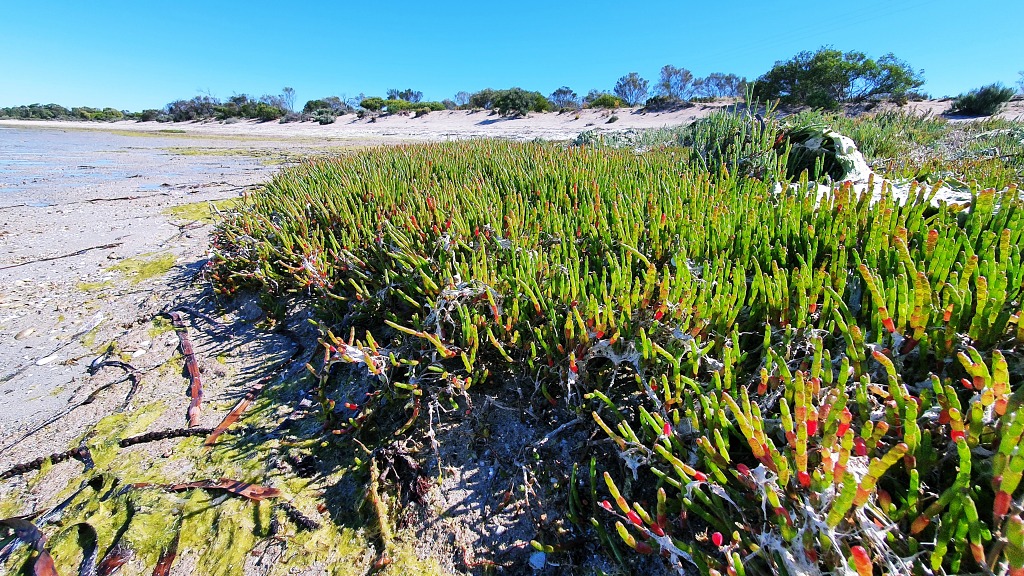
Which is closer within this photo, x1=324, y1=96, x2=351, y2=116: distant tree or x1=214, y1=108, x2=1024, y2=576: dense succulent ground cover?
x1=214, y1=108, x2=1024, y2=576: dense succulent ground cover

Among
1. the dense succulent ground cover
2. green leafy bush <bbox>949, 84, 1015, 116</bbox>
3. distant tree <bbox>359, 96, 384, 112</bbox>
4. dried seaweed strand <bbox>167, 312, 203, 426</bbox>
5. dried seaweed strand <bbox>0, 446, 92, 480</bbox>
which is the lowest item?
dried seaweed strand <bbox>0, 446, 92, 480</bbox>

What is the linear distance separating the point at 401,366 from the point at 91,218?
25.1 feet

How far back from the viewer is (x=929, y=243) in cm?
175

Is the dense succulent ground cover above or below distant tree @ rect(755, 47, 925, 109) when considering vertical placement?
below

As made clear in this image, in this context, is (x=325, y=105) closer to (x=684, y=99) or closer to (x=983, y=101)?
(x=684, y=99)

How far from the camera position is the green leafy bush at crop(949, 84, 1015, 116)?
710 inches

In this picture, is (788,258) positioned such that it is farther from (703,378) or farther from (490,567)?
(490,567)

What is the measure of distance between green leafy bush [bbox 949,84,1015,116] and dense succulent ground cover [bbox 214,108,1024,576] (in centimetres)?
2413

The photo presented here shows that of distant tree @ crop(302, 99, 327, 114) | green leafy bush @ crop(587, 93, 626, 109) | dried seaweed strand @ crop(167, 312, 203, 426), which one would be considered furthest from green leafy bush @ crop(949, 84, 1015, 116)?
distant tree @ crop(302, 99, 327, 114)

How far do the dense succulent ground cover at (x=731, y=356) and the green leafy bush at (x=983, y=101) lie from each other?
2413 cm

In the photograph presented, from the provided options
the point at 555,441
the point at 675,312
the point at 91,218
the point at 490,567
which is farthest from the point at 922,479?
the point at 91,218

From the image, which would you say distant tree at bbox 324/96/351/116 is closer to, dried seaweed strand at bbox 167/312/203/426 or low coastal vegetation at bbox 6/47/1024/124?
low coastal vegetation at bbox 6/47/1024/124

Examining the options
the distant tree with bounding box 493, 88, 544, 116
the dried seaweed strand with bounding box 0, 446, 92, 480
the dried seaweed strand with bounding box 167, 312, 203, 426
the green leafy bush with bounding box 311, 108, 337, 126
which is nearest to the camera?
the dried seaweed strand with bounding box 0, 446, 92, 480

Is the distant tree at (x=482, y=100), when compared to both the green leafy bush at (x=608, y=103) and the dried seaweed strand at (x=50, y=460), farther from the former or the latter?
the dried seaweed strand at (x=50, y=460)
